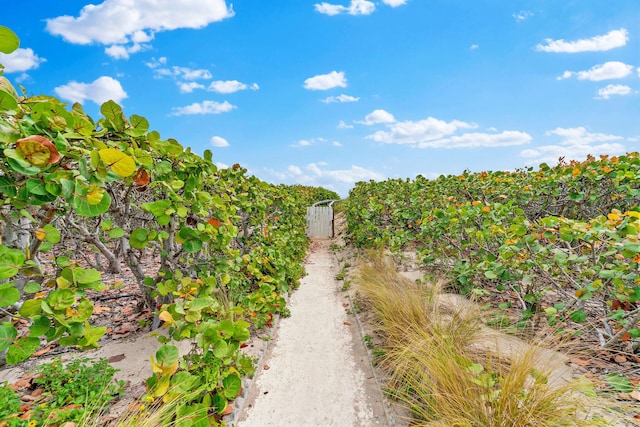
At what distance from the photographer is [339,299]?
5176mm

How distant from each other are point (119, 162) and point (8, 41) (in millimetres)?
493

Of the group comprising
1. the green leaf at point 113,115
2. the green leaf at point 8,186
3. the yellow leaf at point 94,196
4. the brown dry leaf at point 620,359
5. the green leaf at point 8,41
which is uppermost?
the green leaf at point 8,41

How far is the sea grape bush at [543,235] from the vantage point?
2578mm

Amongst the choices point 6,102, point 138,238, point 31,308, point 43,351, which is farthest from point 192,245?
point 43,351

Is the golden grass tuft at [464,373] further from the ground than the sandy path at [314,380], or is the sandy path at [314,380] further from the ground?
the golden grass tuft at [464,373]

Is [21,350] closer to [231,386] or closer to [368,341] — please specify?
[231,386]

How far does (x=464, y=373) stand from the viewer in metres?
2.29

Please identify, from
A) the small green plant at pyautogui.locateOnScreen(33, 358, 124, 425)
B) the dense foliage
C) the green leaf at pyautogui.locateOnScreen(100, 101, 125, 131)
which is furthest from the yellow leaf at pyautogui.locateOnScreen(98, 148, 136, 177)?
the small green plant at pyautogui.locateOnScreen(33, 358, 124, 425)

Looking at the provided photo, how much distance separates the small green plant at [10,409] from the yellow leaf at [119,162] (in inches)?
72.3

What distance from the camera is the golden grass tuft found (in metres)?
1.93

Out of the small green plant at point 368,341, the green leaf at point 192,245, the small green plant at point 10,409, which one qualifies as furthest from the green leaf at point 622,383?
the small green plant at point 10,409

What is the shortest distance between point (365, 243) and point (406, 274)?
244 cm

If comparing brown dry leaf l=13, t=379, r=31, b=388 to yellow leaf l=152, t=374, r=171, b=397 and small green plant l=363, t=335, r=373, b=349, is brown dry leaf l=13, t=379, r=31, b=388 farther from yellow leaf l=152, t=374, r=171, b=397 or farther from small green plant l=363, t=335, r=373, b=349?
small green plant l=363, t=335, r=373, b=349

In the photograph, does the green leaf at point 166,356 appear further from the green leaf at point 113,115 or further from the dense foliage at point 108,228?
the green leaf at point 113,115
